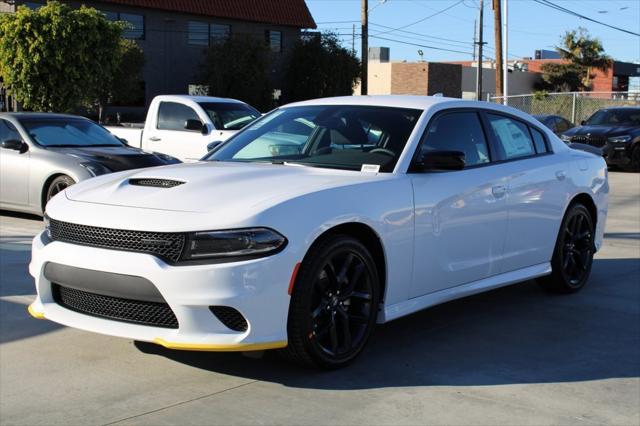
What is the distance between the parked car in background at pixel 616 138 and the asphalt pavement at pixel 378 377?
614 inches

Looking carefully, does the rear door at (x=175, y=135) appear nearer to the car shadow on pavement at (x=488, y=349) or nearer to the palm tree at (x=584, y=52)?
the car shadow on pavement at (x=488, y=349)

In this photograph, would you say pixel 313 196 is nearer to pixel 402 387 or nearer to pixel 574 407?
pixel 402 387

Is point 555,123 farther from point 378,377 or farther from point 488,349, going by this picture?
point 378,377

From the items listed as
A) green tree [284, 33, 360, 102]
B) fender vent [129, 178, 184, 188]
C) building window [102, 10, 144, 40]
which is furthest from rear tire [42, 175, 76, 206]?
green tree [284, 33, 360, 102]

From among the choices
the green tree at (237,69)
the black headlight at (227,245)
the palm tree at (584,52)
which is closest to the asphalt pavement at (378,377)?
the black headlight at (227,245)

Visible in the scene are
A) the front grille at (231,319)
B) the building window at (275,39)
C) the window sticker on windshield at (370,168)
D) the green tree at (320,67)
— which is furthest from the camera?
the building window at (275,39)

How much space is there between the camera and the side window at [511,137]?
6.28 metres

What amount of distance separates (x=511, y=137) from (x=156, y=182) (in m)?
2.96

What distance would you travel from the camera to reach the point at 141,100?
40.4 m

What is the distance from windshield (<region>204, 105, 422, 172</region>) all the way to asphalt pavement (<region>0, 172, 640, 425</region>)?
48.9 inches

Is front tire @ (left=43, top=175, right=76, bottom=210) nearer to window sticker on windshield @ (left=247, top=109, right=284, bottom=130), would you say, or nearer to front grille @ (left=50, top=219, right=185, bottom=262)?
window sticker on windshield @ (left=247, top=109, right=284, bottom=130)

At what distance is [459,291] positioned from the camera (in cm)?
560

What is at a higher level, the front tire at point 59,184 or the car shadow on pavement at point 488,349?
the front tire at point 59,184

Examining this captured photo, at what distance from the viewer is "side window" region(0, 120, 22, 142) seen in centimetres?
1112
